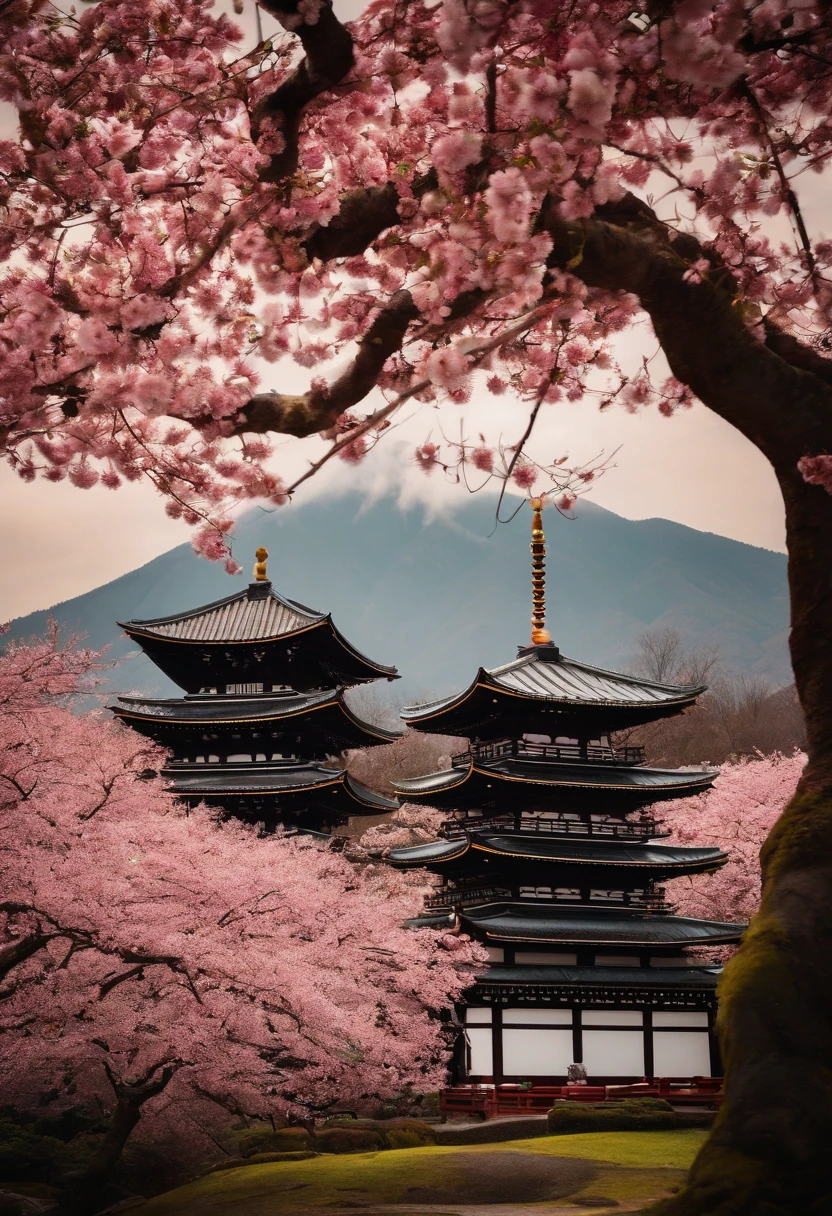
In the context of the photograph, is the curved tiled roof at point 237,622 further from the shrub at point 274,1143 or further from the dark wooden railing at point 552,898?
the shrub at point 274,1143

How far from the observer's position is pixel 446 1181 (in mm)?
10898

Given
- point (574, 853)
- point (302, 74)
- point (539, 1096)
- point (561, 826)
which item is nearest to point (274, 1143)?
point (539, 1096)

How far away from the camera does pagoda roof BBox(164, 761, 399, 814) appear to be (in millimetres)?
22016

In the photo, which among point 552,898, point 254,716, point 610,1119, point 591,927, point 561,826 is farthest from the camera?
point 254,716

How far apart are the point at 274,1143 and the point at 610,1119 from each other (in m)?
4.61

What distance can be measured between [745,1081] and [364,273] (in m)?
5.34

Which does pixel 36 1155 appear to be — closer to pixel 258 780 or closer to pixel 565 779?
pixel 258 780

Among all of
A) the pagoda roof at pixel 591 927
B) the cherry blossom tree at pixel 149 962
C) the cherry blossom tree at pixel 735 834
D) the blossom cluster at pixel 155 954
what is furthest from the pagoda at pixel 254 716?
the cherry blossom tree at pixel 735 834

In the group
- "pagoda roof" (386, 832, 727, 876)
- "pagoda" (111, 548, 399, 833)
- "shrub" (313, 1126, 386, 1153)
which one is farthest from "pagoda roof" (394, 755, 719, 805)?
"shrub" (313, 1126, 386, 1153)

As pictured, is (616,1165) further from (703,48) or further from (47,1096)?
(703,48)

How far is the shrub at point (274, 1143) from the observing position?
1457cm

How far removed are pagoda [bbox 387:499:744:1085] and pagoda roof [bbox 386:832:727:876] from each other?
0.04 metres

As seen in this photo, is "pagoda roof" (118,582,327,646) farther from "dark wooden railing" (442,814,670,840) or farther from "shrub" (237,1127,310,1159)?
"shrub" (237,1127,310,1159)

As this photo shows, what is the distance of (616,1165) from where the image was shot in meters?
11.5
